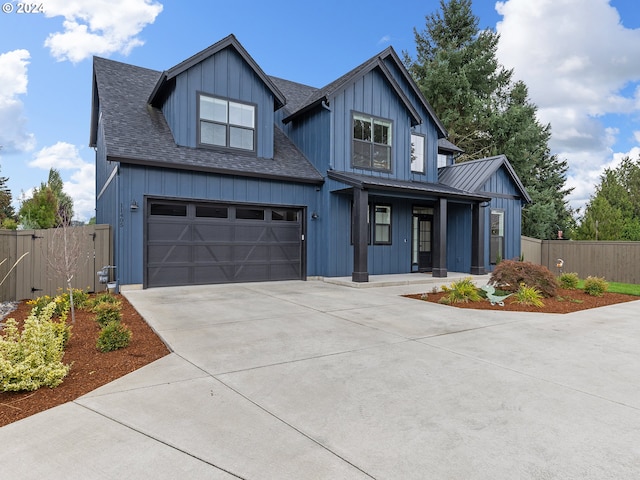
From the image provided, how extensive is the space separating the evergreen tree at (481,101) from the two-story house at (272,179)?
1106 cm

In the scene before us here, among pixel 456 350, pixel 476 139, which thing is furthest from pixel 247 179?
pixel 476 139

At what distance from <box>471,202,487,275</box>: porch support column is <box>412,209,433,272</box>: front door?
61.1 inches

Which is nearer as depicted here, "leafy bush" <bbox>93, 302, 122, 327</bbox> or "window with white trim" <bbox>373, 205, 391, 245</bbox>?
"leafy bush" <bbox>93, 302, 122, 327</bbox>

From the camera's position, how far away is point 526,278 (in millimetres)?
8727

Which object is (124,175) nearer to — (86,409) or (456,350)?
(86,409)

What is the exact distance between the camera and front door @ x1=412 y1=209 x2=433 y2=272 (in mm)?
13875

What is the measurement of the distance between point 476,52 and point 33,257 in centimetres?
2737

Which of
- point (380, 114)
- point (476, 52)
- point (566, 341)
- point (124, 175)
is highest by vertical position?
point (476, 52)

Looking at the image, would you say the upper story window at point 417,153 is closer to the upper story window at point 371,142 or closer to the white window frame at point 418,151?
the white window frame at point 418,151

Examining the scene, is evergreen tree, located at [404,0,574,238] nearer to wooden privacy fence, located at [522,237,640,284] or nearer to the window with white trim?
wooden privacy fence, located at [522,237,640,284]

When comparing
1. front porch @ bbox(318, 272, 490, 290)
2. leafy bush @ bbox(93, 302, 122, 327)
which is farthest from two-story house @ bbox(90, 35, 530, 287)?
leafy bush @ bbox(93, 302, 122, 327)

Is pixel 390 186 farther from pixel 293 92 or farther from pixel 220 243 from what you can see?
pixel 293 92

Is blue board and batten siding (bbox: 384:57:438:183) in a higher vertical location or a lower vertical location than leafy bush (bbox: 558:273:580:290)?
higher

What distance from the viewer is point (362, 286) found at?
33.3ft
